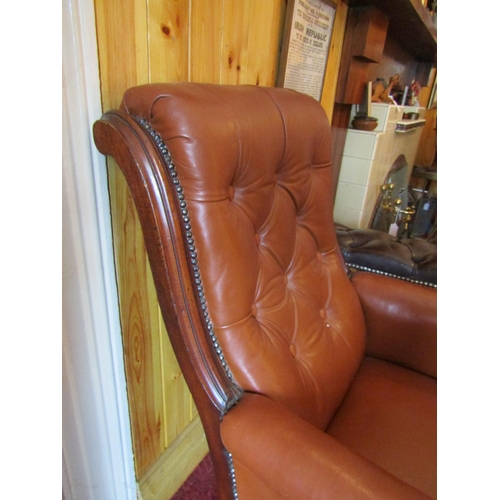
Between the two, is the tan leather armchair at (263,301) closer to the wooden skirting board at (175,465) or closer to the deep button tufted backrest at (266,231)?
the deep button tufted backrest at (266,231)

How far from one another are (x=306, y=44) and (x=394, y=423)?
1.17m

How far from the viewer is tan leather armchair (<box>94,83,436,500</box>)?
0.55m

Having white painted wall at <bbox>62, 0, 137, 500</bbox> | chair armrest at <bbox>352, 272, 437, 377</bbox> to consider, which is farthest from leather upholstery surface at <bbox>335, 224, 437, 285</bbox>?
white painted wall at <bbox>62, 0, 137, 500</bbox>

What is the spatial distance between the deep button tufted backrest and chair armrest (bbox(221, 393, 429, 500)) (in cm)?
8

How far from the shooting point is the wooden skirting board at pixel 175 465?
102 centimetres

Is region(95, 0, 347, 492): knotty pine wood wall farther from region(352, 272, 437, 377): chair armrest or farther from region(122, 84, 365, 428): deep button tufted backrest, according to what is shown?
region(352, 272, 437, 377): chair armrest

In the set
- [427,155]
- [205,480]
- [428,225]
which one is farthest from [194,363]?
[427,155]

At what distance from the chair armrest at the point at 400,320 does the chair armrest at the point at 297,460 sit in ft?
1.79

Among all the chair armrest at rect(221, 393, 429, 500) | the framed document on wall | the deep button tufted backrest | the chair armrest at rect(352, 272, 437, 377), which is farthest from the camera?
the framed document on wall

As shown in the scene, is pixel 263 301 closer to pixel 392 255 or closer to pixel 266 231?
pixel 266 231
